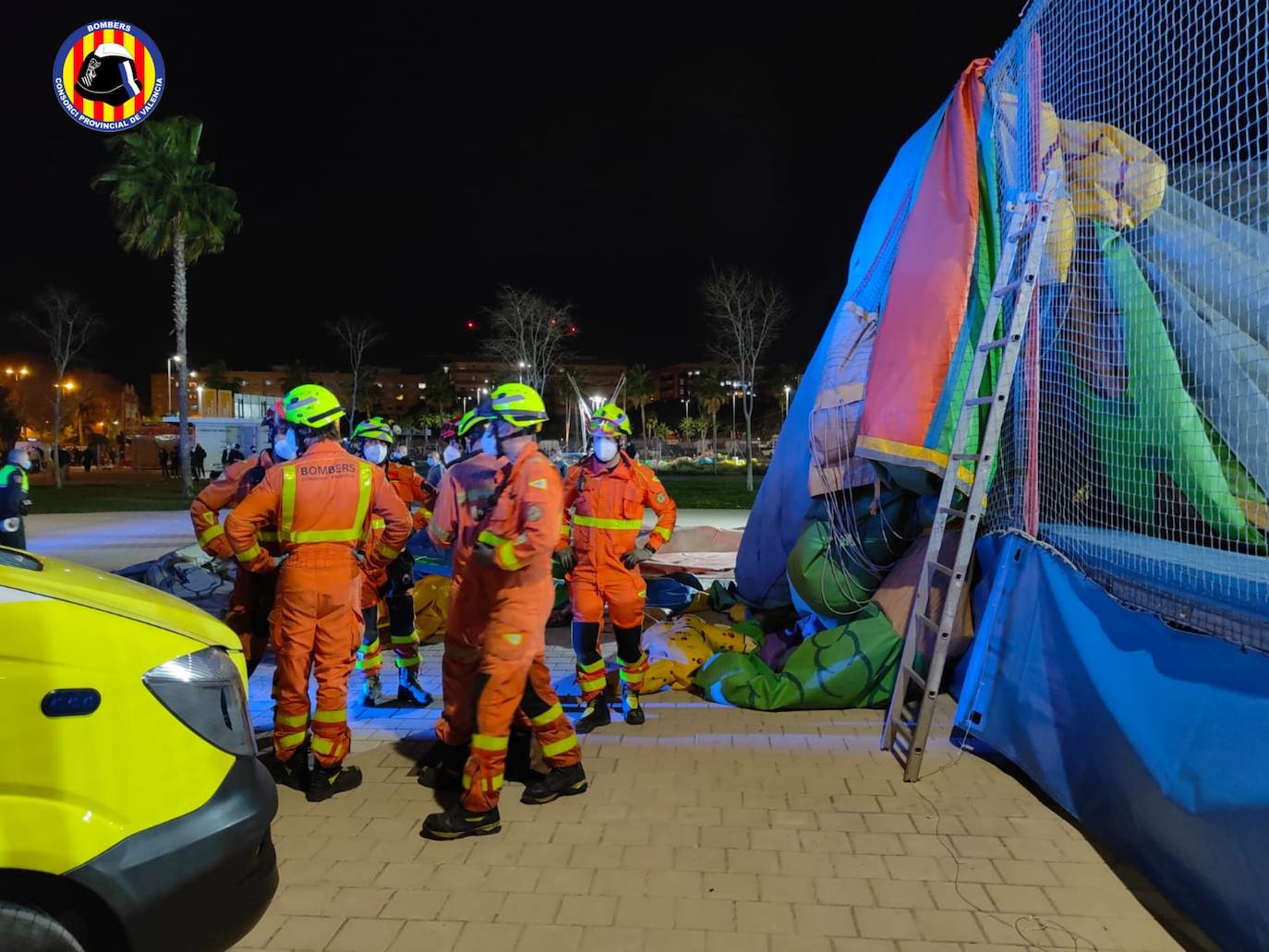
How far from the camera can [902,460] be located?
5336 mm

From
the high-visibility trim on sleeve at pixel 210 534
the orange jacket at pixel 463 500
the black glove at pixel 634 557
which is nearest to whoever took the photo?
the orange jacket at pixel 463 500

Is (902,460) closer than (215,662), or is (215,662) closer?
(215,662)

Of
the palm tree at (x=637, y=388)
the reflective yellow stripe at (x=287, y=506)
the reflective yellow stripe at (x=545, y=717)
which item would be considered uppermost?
the palm tree at (x=637, y=388)

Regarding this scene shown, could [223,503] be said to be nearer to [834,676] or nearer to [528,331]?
[834,676]

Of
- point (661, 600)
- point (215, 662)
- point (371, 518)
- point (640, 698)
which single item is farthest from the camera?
point (661, 600)

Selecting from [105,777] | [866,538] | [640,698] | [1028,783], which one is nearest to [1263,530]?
[1028,783]

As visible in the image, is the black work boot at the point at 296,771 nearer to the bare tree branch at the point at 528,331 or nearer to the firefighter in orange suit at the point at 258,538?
the firefighter in orange suit at the point at 258,538

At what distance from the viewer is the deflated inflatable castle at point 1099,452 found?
128 inches

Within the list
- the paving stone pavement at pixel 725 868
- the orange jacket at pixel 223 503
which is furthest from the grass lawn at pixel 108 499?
the paving stone pavement at pixel 725 868

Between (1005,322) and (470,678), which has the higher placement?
(1005,322)

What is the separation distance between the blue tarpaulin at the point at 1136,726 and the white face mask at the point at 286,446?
13.9 feet

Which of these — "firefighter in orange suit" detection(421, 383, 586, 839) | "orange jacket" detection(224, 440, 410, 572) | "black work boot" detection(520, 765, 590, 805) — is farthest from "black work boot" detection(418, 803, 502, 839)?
"orange jacket" detection(224, 440, 410, 572)

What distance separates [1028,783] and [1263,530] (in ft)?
5.92

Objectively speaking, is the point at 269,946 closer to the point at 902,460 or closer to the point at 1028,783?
the point at 1028,783
